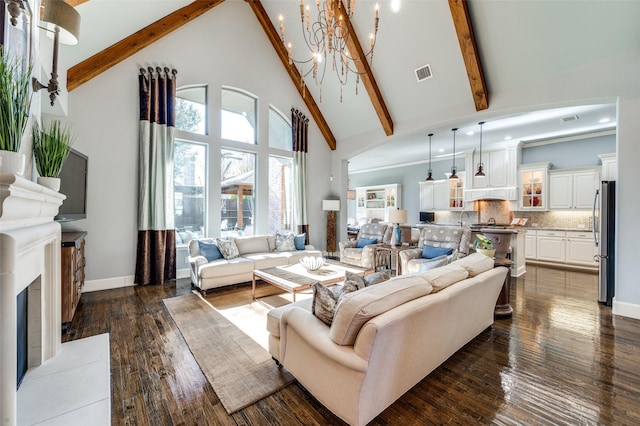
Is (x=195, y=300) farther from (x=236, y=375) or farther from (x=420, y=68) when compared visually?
(x=420, y=68)

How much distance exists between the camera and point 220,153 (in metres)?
5.46

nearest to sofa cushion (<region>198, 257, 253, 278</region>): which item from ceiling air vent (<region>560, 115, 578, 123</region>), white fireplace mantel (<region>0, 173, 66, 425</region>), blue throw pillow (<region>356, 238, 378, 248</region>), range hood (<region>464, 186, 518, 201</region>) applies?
white fireplace mantel (<region>0, 173, 66, 425</region>)

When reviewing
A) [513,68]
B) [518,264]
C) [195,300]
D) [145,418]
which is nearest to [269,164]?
[195,300]

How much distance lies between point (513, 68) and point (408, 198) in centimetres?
582

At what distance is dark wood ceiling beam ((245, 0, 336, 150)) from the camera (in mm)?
5775

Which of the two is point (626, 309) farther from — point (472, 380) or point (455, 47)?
point (455, 47)

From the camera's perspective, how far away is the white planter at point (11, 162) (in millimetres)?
1155

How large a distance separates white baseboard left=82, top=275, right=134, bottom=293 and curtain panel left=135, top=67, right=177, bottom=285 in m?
0.12

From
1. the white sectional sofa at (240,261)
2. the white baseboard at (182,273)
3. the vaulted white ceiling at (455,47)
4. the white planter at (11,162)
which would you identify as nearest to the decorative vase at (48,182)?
the white planter at (11,162)

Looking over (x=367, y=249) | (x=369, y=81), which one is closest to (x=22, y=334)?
(x=367, y=249)

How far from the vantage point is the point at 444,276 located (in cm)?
216

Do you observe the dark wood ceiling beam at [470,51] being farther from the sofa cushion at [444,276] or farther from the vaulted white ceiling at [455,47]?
the sofa cushion at [444,276]

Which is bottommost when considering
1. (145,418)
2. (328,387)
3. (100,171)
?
(145,418)

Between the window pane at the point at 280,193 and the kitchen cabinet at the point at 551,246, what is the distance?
6.07 metres
